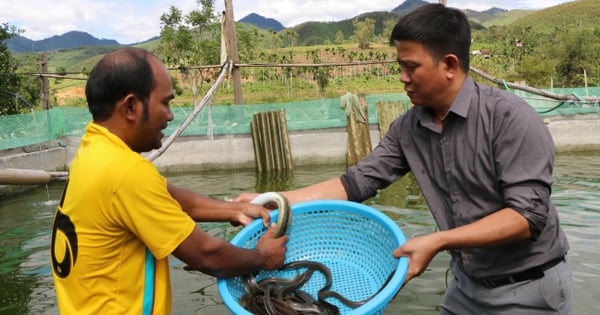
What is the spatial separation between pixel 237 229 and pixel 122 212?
5.42 metres

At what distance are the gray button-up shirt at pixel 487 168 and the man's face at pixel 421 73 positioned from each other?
3.8 inches

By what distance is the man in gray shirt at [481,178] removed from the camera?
6.34ft

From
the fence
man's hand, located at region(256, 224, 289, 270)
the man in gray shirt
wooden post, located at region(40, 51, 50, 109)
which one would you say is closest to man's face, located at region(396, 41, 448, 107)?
the man in gray shirt

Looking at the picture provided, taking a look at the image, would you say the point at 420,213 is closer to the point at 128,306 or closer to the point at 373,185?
the point at 373,185

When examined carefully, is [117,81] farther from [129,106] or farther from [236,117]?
[236,117]

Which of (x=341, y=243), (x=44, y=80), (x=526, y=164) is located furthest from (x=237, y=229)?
(x=44, y=80)

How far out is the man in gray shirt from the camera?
76.1 inches

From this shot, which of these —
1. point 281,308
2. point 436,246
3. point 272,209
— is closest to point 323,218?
point 272,209

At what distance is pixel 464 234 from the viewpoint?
1943 mm

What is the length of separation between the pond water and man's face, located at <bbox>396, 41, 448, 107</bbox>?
302 centimetres

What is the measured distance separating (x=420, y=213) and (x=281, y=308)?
18.7ft

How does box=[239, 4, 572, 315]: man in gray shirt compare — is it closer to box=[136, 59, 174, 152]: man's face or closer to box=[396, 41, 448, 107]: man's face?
box=[396, 41, 448, 107]: man's face

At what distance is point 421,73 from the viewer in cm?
210

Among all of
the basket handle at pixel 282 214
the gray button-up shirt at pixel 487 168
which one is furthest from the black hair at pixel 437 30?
the basket handle at pixel 282 214
